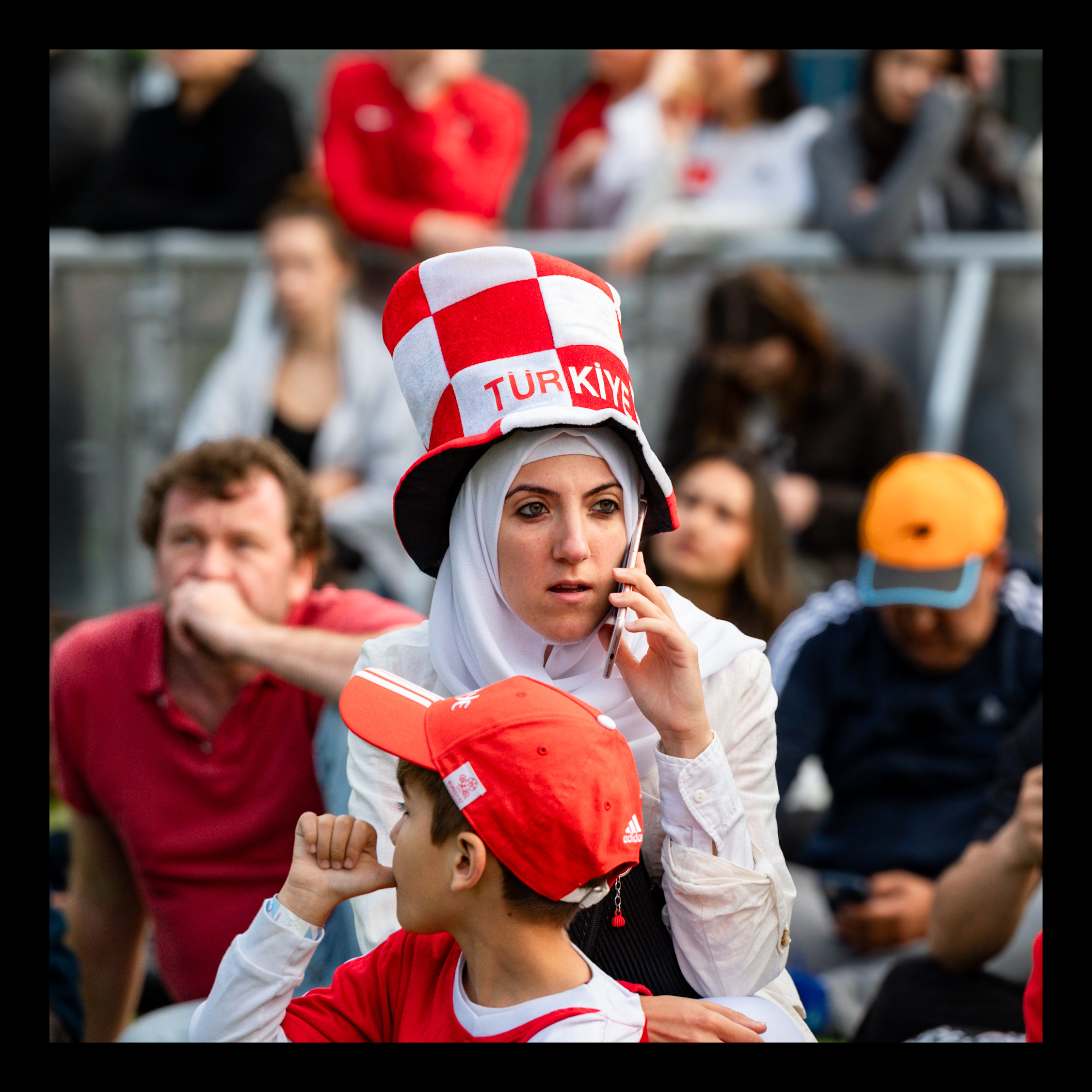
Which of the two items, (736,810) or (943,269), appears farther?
(943,269)

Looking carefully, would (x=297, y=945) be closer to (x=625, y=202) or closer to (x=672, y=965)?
(x=672, y=965)

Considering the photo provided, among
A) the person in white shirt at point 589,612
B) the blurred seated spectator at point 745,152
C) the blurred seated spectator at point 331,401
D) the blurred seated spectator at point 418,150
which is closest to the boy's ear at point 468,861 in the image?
the person in white shirt at point 589,612

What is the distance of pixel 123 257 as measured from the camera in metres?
5.58

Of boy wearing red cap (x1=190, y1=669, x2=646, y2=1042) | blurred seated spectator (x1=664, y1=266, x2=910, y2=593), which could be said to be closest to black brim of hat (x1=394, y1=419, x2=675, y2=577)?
boy wearing red cap (x1=190, y1=669, x2=646, y2=1042)

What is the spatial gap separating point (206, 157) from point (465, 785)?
4458mm

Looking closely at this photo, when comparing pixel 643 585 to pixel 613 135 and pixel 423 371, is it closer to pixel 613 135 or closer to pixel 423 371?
pixel 423 371

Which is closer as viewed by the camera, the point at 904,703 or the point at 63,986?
the point at 63,986

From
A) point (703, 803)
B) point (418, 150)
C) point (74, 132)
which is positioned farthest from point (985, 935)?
point (74, 132)

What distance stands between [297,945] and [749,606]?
8.61 feet

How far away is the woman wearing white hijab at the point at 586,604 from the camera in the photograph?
1937 mm

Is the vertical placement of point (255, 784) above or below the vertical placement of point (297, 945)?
above

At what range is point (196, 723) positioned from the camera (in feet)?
9.63
